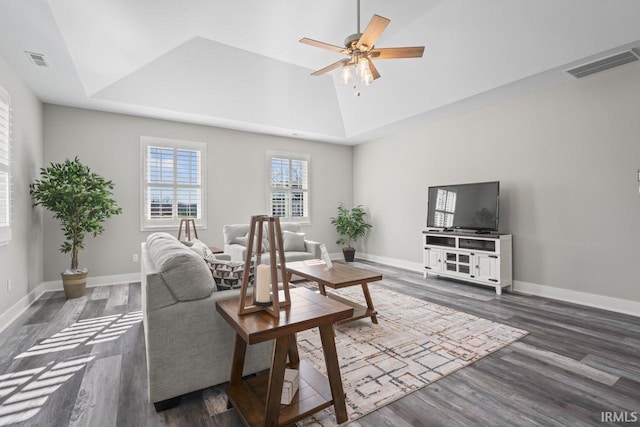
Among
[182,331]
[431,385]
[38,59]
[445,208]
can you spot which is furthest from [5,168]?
[445,208]

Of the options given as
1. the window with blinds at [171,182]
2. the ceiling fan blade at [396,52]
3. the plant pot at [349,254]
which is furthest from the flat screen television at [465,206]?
the window with blinds at [171,182]

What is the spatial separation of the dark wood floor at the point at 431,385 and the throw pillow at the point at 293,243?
7.75 ft

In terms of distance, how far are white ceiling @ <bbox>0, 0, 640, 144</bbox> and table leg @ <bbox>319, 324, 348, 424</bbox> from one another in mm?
3385

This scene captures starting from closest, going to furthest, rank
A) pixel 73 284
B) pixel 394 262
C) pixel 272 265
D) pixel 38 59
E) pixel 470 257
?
pixel 272 265 → pixel 38 59 → pixel 73 284 → pixel 470 257 → pixel 394 262

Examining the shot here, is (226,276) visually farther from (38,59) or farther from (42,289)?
(42,289)

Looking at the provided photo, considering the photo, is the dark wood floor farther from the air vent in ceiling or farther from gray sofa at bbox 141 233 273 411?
the air vent in ceiling

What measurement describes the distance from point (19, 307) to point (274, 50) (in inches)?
175

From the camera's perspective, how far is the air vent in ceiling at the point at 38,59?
309 cm

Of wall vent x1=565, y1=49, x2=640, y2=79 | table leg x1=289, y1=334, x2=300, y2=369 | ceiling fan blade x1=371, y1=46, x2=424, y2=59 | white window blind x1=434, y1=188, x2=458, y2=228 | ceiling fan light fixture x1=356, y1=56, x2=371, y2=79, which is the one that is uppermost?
wall vent x1=565, y1=49, x2=640, y2=79

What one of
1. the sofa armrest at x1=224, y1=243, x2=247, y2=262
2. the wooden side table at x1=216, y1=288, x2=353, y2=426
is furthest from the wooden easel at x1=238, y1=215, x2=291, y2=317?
the sofa armrest at x1=224, y1=243, x2=247, y2=262

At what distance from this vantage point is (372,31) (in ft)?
7.83

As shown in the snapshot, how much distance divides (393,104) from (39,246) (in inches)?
224

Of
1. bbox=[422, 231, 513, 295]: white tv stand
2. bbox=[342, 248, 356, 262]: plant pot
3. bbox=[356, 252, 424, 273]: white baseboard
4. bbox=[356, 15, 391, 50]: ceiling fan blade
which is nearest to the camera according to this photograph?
bbox=[356, 15, 391, 50]: ceiling fan blade

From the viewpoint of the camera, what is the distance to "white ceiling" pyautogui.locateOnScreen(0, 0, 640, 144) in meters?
2.92
